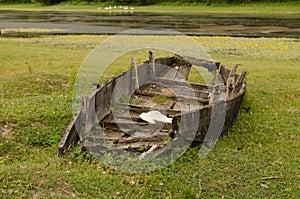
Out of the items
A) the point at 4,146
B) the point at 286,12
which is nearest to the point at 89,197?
the point at 4,146

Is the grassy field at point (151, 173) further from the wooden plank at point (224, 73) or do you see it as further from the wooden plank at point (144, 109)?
the wooden plank at point (144, 109)

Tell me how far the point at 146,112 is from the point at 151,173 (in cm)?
244

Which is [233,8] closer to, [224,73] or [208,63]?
[208,63]

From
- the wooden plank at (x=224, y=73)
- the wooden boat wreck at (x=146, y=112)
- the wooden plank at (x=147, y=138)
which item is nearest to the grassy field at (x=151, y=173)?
the wooden boat wreck at (x=146, y=112)

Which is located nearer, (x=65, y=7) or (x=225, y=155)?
(x=225, y=155)

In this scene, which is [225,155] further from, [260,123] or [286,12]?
[286,12]

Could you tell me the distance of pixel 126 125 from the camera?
8.04 m

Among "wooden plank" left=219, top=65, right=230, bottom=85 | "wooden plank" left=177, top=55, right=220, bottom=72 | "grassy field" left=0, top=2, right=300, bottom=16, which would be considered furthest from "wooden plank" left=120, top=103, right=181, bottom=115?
"grassy field" left=0, top=2, right=300, bottom=16

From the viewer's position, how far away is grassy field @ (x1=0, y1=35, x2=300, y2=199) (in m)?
5.96

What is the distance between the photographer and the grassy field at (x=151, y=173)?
596 cm

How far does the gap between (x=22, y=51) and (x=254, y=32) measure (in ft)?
53.5

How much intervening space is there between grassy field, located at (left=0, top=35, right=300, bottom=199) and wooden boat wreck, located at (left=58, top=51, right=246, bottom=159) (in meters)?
0.37

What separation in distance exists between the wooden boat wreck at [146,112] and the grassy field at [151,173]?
374 mm

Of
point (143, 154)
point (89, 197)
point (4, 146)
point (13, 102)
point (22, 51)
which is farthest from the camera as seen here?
point (22, 51)
